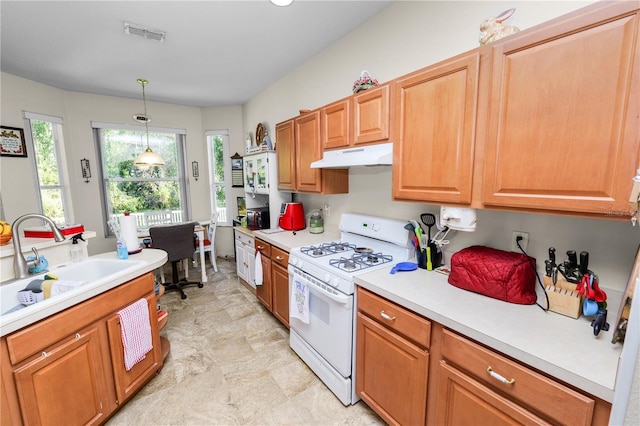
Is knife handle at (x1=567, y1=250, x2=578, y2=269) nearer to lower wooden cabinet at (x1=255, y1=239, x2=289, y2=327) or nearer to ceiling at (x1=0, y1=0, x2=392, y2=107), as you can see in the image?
lower wooden cabinet at (x1=255, y1=239, x2=289, y2=327)

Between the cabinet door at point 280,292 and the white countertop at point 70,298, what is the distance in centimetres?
98

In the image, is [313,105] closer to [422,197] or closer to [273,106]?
[273,106]

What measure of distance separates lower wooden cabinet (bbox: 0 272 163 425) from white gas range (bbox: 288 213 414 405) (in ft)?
3.65

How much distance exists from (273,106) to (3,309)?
3.13 metres

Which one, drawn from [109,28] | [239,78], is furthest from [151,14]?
[239,78]

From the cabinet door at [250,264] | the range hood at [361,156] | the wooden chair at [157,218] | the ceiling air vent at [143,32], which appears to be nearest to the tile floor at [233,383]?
the cabinet door at [250,264]

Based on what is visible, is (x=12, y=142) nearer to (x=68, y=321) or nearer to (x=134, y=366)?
(x=68, y=321)

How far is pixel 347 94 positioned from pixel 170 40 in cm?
167

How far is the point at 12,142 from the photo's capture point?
2.96 metres

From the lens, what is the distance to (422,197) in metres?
1.51

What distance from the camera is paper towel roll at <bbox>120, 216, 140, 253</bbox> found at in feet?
6.84

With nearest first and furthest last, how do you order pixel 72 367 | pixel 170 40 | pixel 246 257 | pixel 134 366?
pixel 72 367 < pixel 134 366 < pixel 170 40 < pixel 246 257

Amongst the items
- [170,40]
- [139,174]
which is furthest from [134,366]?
[139,174]

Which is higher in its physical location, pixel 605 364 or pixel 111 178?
pixel 111 178
